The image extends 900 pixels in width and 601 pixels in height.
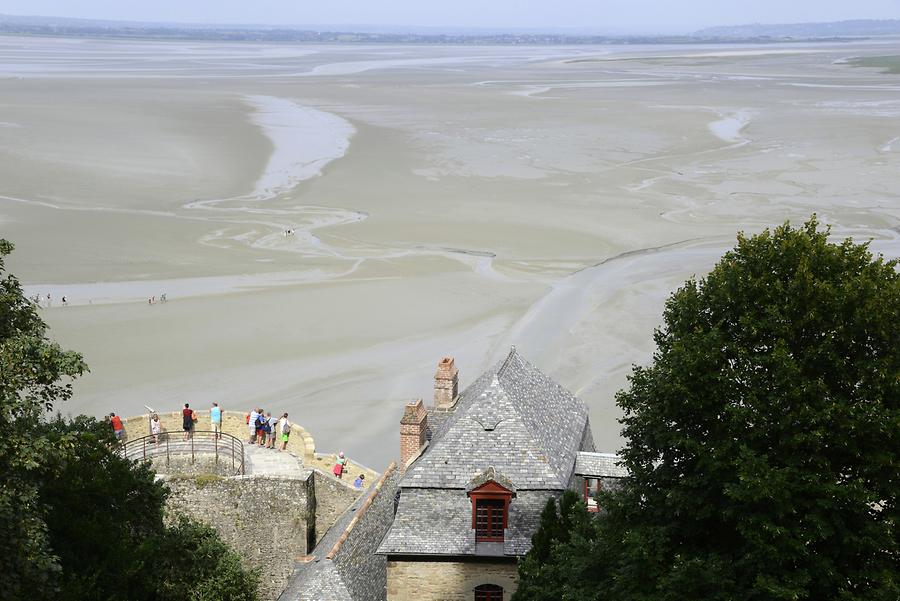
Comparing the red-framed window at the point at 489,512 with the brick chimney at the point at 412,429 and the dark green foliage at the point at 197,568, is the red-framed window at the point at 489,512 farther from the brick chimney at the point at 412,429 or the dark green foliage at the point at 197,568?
the dark green foliage at the point at 197,568

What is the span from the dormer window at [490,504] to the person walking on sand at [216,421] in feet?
28.0

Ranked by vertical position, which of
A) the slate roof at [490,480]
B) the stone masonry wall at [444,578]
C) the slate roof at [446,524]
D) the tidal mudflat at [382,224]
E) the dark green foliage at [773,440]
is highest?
the dark green foliage at [773,440]

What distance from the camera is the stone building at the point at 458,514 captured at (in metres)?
19.6

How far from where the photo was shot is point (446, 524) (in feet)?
65.7

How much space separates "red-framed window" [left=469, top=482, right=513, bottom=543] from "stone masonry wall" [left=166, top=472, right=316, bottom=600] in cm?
474

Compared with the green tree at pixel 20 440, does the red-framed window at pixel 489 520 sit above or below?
below

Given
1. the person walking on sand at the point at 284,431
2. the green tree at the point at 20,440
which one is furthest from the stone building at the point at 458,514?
the green tree at the point at 20,440

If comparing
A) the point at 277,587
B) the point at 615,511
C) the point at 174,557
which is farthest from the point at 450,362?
the point at 615,511

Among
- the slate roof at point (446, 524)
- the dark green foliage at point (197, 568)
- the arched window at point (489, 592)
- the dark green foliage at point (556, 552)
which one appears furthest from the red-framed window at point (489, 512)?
the dark green foliage at point (197, 568)

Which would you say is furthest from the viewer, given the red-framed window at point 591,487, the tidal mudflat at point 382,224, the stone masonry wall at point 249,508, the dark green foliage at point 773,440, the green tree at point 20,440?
the tidal mudflat at point 382,224

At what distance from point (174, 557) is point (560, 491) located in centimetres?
692

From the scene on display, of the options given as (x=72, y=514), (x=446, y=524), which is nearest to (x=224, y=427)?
Result: (x=446, y=524)

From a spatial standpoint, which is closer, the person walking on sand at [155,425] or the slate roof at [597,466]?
the slate roof at [597,466]

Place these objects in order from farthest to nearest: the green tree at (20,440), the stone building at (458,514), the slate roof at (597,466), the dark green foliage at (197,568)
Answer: the slate roof at (597,466)
the stone building at (458,514)
the dark green foliage at (197,568)
the green tree at (20,440)
